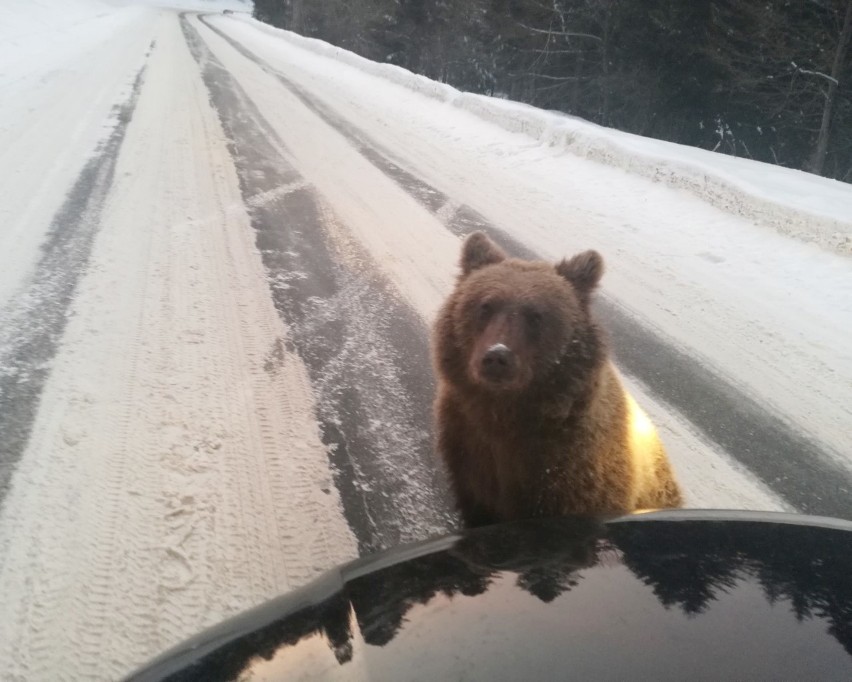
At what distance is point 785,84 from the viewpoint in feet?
60.2

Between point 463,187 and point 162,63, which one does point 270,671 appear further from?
point 162,63

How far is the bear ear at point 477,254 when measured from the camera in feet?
10.6

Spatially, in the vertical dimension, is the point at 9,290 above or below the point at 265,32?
below

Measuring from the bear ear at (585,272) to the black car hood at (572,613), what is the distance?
1.36 metres

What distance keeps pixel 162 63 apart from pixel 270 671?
20095 mm

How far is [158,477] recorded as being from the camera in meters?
3.13

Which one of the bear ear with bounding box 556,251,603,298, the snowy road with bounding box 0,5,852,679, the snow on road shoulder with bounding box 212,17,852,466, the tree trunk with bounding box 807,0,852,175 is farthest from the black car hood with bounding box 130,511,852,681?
the tree trunk with bounding box 807,0,852,175

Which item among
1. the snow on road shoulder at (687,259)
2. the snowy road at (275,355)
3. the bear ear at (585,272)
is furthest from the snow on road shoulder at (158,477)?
the snow on road shoulder at (687,259)

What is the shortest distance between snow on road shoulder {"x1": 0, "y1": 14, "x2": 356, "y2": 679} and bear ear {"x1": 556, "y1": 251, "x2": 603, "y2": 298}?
→ 1647 millimetres

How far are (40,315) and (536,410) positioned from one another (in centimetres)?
378

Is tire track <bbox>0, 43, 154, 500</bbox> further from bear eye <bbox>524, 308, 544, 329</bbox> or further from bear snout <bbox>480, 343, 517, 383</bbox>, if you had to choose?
bear eye <bbox>524, 308, 544, 329</bbox>

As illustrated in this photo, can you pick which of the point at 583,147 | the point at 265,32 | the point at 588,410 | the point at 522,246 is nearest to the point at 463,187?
the point at 522,246

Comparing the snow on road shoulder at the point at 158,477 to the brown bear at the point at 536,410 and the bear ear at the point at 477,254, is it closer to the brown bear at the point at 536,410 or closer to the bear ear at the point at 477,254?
the brown bear at the point at 536,410

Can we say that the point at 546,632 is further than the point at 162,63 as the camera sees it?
No
